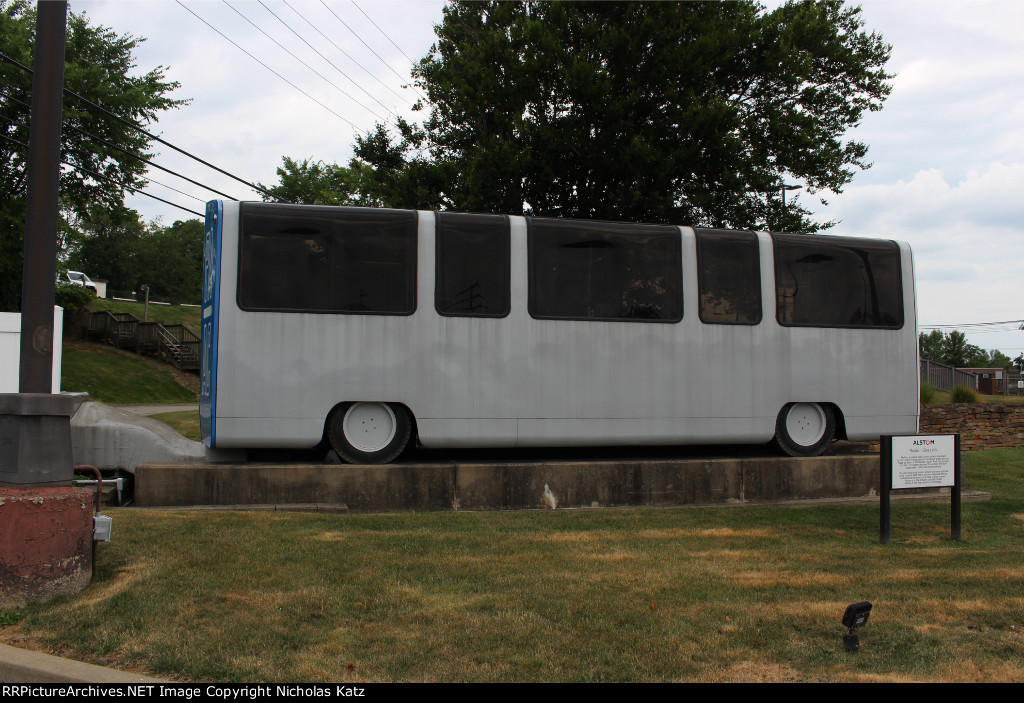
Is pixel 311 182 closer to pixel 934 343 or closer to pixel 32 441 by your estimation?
pixel 32 441

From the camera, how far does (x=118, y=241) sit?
79938 millimetres

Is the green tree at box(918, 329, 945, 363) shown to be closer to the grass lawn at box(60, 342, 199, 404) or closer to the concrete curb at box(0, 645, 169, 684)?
the grass lawn at box(60, 342, 199, 404)

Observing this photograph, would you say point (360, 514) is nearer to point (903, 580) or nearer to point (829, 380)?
point (903, 580)

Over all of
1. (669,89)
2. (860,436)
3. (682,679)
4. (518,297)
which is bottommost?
(682,679)

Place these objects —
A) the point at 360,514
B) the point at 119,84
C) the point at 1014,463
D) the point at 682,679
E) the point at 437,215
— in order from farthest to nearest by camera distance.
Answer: the point at 119,84
the point at 1014,463
the point at 437,215
the point at 360,514
the point at 682,679

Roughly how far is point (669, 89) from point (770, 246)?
32.4 ft

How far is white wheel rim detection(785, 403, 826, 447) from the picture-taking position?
1105 cm

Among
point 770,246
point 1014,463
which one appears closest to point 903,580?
point 770,246

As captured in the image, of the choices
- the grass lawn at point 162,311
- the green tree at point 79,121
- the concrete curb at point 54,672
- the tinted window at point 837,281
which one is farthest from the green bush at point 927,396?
the grass lawn at point 162,311

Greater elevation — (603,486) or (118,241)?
(118,241)

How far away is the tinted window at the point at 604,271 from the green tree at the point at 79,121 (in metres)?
24.4

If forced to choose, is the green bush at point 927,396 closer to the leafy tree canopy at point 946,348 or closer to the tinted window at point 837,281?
the tinted window at point 837,281

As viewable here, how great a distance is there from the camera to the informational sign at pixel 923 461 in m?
8.01

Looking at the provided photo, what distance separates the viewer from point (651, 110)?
2045 cm
